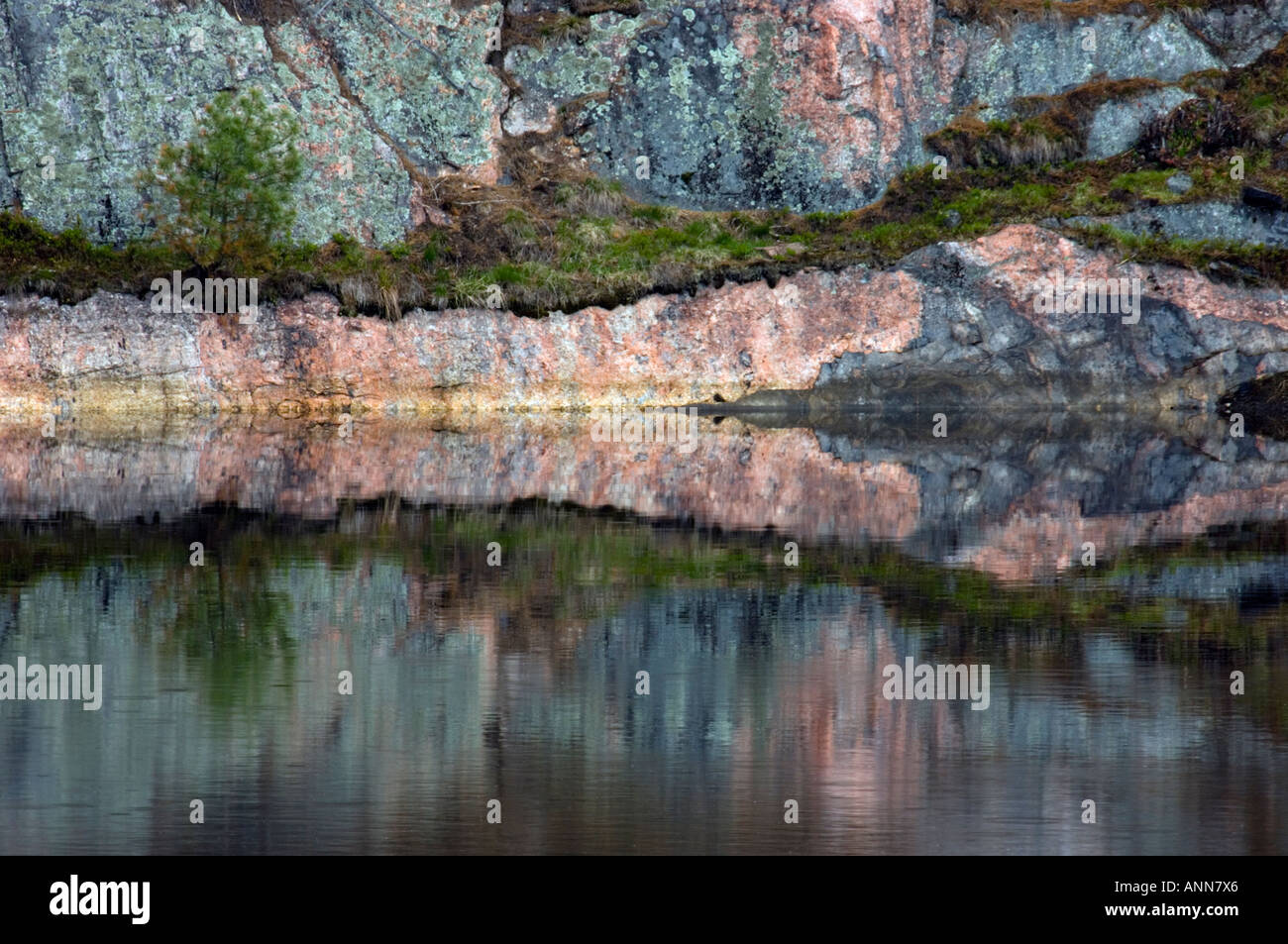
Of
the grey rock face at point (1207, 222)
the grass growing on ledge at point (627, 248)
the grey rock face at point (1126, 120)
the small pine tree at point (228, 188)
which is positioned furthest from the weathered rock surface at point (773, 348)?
the grey rock face at point (1126, 120)

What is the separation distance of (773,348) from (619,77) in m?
11.7

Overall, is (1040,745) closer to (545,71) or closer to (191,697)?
(191,697)

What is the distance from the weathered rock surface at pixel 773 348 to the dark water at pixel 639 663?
1538 cm

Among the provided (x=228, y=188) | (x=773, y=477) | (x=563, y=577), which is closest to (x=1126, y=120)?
(x=228, y=188)

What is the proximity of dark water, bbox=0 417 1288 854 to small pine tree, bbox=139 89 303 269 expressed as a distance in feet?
56.9

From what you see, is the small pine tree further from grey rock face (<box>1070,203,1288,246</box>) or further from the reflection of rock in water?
grey rock face (<box>1070,203,1288,246</box>)

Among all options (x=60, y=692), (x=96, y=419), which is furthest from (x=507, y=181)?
(x=60, y=692)

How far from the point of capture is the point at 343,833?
29.7 feet

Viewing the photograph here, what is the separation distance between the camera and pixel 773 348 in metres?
42.3

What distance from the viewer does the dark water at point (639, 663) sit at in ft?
30.8

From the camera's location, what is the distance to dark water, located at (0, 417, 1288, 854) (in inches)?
369

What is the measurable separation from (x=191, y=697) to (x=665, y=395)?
30.9 meters

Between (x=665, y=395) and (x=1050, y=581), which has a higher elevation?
(x=665, y=395)

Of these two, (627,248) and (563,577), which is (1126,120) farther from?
(563,577)
